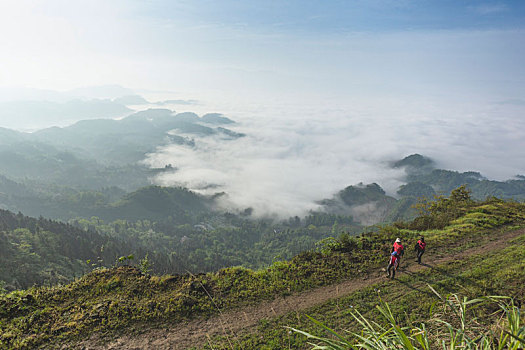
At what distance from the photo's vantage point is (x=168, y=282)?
31.8 ft

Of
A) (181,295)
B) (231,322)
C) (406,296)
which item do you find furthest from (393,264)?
(181,295)

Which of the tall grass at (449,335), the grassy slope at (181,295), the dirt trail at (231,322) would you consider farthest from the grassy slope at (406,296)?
the tall grass at (449,335)

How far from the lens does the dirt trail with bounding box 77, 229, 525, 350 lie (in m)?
7.17

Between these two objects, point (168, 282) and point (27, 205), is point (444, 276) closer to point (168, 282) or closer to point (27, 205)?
point (168, 282)

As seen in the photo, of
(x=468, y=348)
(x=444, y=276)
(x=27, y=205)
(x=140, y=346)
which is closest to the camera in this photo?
(x=468, y=348)

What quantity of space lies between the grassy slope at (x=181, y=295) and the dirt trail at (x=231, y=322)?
0.33 metres

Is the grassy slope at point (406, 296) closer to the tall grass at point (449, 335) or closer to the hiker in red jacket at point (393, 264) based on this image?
the hiker in red jacket at point (393, 264)

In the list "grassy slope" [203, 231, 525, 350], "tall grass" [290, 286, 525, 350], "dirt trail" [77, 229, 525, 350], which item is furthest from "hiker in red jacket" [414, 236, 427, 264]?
"tall grass" [290, 286, 525, 350]

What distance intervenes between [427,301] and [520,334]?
794 centimetres

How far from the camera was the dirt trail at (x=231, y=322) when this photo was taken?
717 cm

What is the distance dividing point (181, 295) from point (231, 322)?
214 centimetres

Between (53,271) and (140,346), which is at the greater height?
(140,346)

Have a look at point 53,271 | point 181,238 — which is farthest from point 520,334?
point 181,238

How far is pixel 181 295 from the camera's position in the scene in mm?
8797
